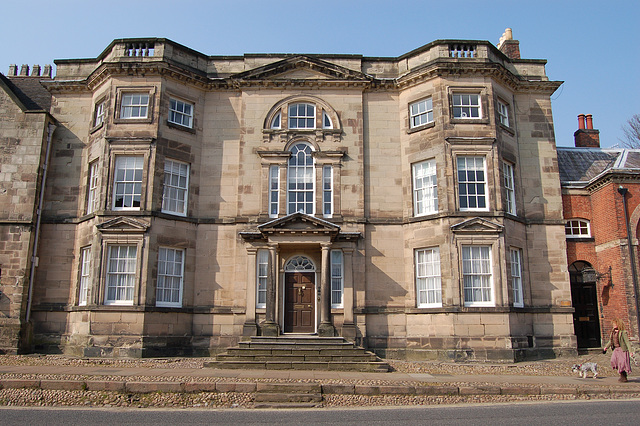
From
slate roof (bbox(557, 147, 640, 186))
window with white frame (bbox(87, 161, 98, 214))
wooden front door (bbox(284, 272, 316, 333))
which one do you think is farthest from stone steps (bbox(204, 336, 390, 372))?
slate roof (bbox(557, 147, 640, 186))

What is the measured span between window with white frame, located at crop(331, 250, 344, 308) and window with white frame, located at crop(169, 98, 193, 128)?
793 cm

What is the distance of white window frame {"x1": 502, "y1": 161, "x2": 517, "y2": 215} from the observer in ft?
63.0

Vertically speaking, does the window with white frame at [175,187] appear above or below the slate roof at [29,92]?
below

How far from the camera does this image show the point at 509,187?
1948 centimetres

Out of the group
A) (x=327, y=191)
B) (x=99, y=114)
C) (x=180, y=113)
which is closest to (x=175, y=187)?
(x=180, y=113)

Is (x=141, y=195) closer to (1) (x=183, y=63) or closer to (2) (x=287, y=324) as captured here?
(1) (x=183, y=63)

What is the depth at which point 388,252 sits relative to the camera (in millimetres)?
19156

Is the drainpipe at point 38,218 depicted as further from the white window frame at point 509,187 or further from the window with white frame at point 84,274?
the white window frame at point 509,187

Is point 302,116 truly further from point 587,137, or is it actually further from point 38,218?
point 587,137

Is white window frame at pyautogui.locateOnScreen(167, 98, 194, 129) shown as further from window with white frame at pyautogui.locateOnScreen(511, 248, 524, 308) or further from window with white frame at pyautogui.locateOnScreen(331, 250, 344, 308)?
window with white frame at pyautogui.locateOnScreen(511, 248, 524, 308)

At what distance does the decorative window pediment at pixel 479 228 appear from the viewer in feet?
58.5

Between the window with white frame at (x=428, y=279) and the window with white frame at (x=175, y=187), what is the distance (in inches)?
369

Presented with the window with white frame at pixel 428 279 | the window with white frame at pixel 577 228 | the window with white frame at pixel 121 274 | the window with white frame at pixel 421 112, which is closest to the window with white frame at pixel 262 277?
the window with white frame at pixel 121 274

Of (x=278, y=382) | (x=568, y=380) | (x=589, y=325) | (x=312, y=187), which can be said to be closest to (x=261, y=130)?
(x=312, y=187)
